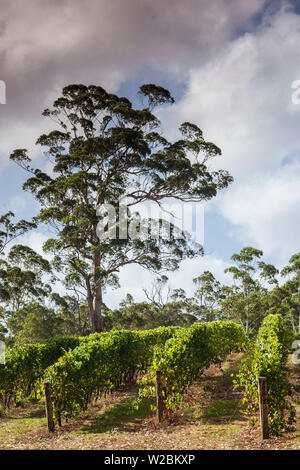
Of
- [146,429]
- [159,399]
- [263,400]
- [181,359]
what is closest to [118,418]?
[146,429]

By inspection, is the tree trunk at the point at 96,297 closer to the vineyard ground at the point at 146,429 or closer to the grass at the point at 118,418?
the vineyard ground at the point at 146,429

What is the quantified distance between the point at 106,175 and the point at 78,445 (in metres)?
23.4

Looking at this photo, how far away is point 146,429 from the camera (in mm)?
8766

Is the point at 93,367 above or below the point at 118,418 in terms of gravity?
above

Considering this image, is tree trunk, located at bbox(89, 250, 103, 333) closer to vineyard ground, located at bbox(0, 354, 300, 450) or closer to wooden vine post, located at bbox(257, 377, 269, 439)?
vineyard ground, located at bbox(0, 354, 300, 450)

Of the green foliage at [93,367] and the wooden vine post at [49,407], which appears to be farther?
the green foliage at [93,367]

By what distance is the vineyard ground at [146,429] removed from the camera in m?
7.37

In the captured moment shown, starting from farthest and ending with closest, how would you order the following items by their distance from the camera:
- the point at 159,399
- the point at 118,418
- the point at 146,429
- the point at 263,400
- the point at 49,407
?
the point at 118,418 → the point at 49,407 → the point at 159,399 → the point at 146,429 → the point at 263,400

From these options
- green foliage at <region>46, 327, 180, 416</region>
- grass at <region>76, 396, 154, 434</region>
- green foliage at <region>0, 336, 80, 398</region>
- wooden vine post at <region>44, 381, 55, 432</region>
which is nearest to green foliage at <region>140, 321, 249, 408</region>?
grass at <region>76, 396, 154, 434</region>

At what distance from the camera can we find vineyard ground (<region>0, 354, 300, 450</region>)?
737 centimetres

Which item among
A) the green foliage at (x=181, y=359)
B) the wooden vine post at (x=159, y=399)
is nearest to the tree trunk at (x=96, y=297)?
the green foliage at (x=181, y=359)

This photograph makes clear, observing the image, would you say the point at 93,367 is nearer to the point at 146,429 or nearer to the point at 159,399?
the point at 159,399

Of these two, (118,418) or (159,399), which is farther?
Result: (118,418)

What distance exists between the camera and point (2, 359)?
1219 centimetres
